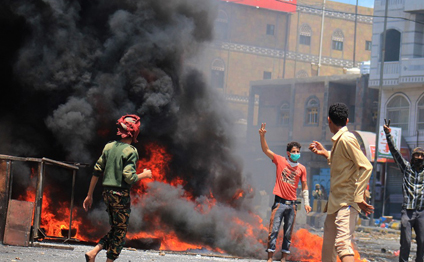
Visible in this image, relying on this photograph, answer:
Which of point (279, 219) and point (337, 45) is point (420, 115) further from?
point (279, 219)

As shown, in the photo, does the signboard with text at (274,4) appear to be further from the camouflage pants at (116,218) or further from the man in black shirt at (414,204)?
the camouflage pants at (116,218)

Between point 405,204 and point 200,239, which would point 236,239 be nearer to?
point 200,239

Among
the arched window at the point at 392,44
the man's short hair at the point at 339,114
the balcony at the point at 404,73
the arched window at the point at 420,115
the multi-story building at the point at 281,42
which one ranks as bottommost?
the man's short hair at the point at 339,114

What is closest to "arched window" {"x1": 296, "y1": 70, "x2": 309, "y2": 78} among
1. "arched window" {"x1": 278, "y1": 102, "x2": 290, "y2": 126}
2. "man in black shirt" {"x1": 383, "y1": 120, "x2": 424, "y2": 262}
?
"arched window" {"x1": 278, "y1": 102, "x2": 290, "y2": 126}

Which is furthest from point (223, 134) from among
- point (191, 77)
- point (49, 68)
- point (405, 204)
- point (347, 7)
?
point (347, 7)

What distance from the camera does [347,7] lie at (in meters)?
58.8

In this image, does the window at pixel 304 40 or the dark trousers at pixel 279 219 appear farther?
the window at pixel 304 40

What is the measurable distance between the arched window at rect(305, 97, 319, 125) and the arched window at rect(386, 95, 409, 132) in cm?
746

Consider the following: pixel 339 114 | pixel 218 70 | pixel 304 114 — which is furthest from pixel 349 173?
pixel 218 70

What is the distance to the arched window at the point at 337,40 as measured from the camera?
5981 centimetres

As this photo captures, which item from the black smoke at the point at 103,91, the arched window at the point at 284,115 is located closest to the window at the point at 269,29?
the arched window at the point at 284,115

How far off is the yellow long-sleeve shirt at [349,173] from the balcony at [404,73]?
31005mm

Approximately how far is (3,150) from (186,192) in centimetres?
379

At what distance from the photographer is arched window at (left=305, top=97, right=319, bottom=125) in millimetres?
45406
